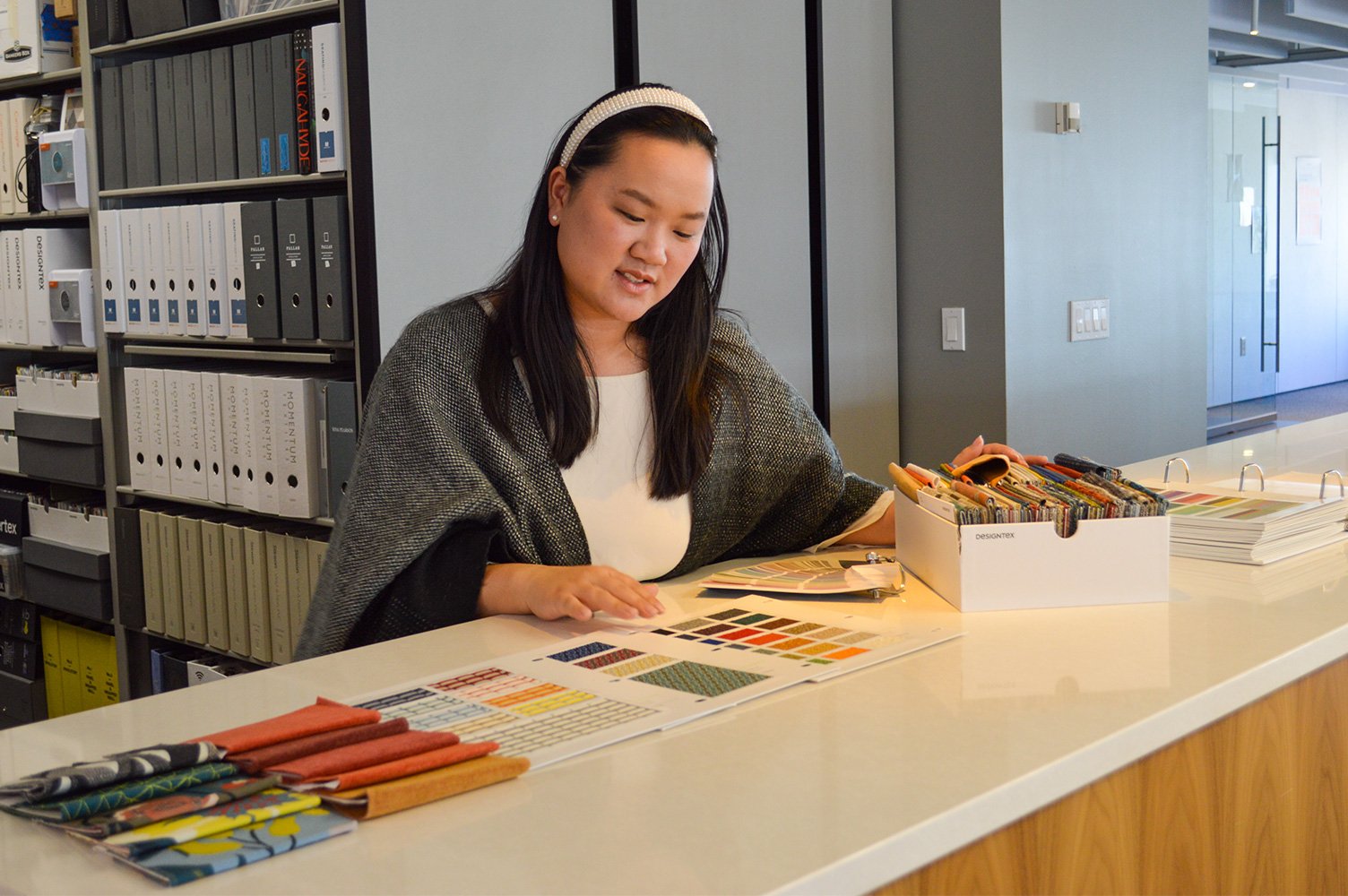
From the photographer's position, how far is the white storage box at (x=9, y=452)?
3.76m

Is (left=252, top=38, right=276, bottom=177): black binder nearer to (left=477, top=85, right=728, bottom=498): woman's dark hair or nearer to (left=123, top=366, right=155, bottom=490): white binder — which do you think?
(left=123, top=366, right=155, bottom=490): white binder

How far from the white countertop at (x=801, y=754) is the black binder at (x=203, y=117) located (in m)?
2.03

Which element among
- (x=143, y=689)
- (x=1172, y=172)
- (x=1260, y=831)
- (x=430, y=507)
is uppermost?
(x=1172, y=172)

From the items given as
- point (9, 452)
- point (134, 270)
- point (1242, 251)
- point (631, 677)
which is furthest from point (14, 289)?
point (1242, 251)

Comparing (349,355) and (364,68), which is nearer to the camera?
(364,68)

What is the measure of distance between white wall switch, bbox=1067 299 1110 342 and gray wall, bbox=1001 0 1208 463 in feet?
0.09

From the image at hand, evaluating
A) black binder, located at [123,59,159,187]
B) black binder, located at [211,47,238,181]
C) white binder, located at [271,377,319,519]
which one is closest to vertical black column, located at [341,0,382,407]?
white binder, located at [271,377,319,519]

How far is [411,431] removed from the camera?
5.23ft

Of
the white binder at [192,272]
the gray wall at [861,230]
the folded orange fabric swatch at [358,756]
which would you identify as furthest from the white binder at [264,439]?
the folded orange fabric swatch at [358,756]

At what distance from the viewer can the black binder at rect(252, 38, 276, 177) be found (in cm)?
287

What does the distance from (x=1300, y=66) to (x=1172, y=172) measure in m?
2.55

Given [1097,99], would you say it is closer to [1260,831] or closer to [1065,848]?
[1260,831]

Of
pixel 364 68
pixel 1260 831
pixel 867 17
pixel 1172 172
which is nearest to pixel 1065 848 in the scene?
pixel 1260 831

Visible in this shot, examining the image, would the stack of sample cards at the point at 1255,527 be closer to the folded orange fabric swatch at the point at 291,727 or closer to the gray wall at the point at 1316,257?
the folded orange fabric swatch at the point at 291,727
